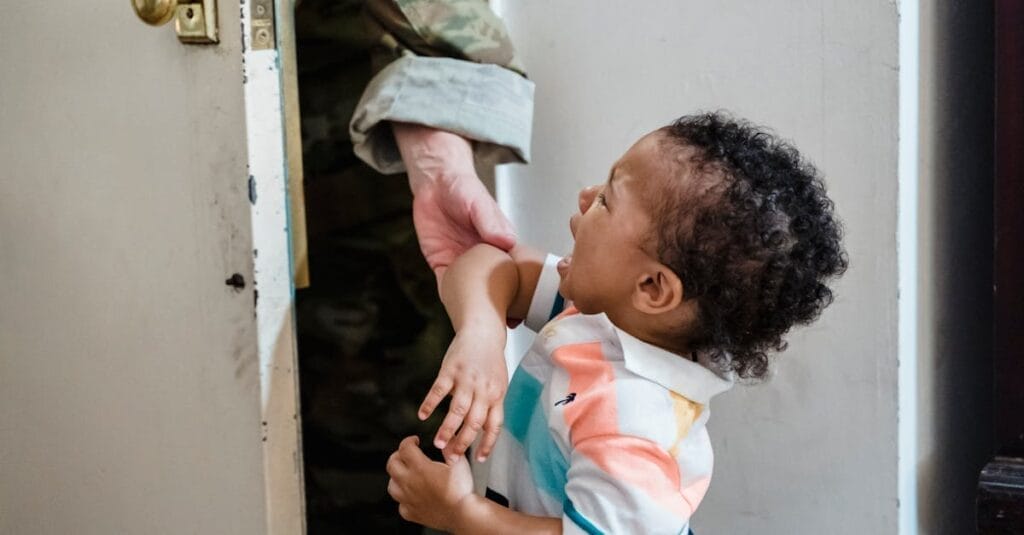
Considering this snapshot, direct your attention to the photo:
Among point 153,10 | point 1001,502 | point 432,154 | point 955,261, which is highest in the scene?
point 153,10

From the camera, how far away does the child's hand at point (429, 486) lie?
2.52 feet

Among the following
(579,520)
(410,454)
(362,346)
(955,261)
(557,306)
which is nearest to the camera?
(579,520)

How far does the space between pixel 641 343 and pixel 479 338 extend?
0.13 meters

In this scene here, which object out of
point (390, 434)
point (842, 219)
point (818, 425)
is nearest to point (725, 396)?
point (818, 425)

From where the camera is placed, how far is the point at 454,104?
956 millimetres

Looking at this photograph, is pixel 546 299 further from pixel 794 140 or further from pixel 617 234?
pixel 794 140

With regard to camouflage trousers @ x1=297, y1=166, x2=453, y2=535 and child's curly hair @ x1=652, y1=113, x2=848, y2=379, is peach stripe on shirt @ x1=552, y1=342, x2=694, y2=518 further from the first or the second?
camouflage trousers @ x1=297, y1=166, x2=453, y2=535

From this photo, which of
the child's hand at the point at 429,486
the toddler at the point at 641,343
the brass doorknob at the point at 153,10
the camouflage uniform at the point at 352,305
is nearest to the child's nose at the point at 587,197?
the toddler at the point at 641,343

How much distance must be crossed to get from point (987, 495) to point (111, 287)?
0.83 m

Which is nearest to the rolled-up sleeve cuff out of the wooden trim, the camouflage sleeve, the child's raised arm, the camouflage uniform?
the camouflage sleeve

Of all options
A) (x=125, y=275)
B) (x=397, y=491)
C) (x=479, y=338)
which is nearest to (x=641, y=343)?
(x=479, y=338)

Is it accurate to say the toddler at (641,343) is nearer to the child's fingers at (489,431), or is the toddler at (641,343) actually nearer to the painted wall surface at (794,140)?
the child's fingers at (489,431)

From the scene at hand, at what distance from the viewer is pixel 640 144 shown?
0.76m

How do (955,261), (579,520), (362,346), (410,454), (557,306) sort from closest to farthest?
(579,520), (410,454), (557,306), (955,261), (362,346)
